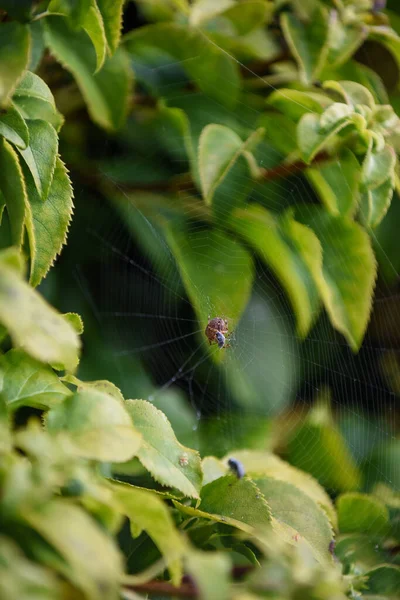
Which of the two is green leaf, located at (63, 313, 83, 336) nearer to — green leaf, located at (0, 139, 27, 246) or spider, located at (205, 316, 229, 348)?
green leaf, located at (0, 139, 27, 246)

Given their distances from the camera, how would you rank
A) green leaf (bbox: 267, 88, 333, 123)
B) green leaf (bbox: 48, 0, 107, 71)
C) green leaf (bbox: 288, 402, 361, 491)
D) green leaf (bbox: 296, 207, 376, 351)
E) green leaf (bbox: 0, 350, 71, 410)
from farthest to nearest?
green leaf (bbox: 288, 402, 361, 491)
green leaf (bbox: 296, 207, 376, 351)
green leaf (bbox: 267, 88, 333, 123)
green leaf (bbox: 48, 0, 107, 71)
green leaf (bbox: 0, 350, 71, 410)

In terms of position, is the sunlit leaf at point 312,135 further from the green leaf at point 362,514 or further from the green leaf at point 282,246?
the green leaf at point 362,514

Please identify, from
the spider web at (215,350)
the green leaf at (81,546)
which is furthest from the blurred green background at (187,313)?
the green leaf at (81,546)

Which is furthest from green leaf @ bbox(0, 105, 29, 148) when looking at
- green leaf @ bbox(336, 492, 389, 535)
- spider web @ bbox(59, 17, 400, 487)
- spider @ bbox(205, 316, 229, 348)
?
spider @ bbox(205, 316, 229, 348)

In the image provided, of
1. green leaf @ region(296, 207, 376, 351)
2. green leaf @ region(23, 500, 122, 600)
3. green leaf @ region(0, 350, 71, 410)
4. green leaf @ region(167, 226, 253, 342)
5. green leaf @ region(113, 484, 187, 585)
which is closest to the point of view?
green leaf @ region(23, 500, 122, 600)

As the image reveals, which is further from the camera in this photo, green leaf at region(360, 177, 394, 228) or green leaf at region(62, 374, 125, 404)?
green leaf at region(360, 177, 394, 228)

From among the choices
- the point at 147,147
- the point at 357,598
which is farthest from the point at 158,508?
the point at 147,147
